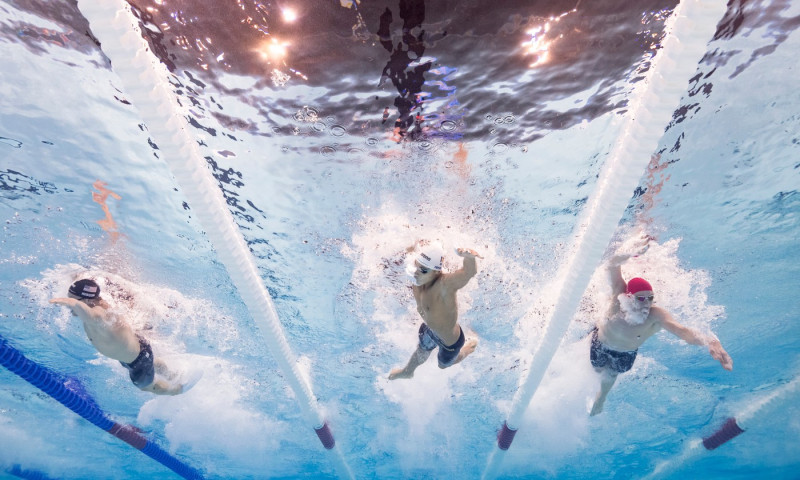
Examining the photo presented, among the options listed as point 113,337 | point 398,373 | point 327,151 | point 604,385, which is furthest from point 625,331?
point 113,337

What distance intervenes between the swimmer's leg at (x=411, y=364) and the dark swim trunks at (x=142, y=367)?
14.6ft

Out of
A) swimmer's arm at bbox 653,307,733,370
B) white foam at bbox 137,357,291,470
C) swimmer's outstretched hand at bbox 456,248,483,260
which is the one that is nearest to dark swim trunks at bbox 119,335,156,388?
white foam at bbox 137,357,291,470

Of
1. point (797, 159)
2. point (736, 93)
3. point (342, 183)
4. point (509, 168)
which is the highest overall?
point (797, 159)

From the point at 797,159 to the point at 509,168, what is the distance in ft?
13.3

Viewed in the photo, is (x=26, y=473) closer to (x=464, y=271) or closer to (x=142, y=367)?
(x=142, y=367)

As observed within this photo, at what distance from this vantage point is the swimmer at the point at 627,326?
5.41 meters

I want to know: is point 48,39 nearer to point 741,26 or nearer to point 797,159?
point 741,26

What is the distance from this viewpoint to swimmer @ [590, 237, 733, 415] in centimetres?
541

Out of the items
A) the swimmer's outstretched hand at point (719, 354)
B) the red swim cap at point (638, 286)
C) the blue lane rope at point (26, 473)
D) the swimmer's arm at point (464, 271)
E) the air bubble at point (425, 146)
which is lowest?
the blue lane rope at point (26, 473)

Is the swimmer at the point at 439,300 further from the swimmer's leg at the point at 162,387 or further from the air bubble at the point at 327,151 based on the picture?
the swimmer's leg at the point at 162,387

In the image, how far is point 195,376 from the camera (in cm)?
884

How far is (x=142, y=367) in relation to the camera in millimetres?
7328

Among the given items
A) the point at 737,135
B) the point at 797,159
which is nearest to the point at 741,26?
the point at 737,135

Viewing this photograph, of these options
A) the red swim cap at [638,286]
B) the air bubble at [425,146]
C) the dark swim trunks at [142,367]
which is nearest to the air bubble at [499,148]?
the air bubble at [425,146]
